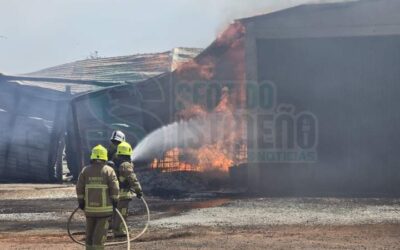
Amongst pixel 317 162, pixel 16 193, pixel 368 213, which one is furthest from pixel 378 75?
pixel 16 193

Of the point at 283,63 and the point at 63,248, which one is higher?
the point at 283,63

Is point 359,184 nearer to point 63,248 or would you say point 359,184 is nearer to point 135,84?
point 135,84

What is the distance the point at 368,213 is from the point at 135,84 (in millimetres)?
11327

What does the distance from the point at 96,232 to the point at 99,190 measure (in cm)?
61

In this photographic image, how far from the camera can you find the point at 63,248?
30.0ft

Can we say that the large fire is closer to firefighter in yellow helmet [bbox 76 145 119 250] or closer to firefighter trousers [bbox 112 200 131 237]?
firefighter trousers [bbox 112 200 131 237]

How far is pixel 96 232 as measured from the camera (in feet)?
26.5

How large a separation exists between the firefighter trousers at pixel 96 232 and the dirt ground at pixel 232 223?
3.72 ft

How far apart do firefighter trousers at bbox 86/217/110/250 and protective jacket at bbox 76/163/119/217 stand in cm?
11

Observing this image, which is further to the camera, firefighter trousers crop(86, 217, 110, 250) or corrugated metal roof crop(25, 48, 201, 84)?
corrugated metal roof crop(25, 48, 201, 84)

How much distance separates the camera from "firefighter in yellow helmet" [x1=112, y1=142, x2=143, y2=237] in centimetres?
971

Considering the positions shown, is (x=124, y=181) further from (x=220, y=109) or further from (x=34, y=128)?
(x=34, y=128)

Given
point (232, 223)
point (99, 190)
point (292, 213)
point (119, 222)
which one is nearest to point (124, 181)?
point (119, 222)

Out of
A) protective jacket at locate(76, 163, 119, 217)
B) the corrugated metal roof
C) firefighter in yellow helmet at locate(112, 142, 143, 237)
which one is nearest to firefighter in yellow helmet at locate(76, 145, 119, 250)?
protective jacket at locate(76, 163, 119, 217)
